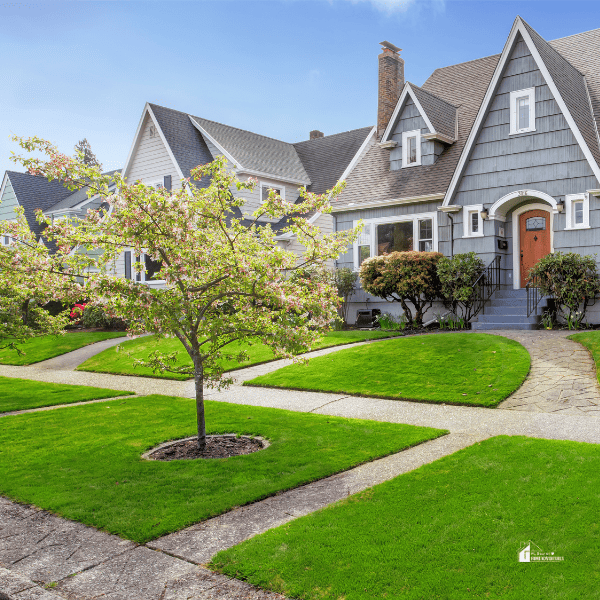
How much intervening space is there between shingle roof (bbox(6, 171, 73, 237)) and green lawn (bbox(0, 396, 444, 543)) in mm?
24029

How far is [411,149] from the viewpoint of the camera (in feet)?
63.2

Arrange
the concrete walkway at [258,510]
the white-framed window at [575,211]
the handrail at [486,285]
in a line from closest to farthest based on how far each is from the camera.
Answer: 1. the concrete walkway at [258,510]
2. the white-framed window at [575,211]
3. the handrail at [486,285]

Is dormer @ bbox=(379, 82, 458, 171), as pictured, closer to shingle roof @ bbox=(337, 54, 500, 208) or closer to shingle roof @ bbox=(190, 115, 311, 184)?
shingle roof @ bbox=(337, 54, 500, 208)

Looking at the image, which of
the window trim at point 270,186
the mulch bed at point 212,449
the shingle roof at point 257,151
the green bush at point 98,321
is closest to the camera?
the mulch bed at point 212,449

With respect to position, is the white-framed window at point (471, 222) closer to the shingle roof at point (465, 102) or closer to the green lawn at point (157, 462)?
the shingle roof at point (465, 102)

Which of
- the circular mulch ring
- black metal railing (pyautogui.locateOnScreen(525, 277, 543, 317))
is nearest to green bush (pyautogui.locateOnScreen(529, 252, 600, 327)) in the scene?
black metal railing (pyautogui.locateOnScreen(525, 277, 543, 317))

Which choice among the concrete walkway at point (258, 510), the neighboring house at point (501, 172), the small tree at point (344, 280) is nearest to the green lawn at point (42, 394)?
the concrete walkway at point (258, 510)

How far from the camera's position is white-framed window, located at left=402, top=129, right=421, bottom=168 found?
62.2 ft

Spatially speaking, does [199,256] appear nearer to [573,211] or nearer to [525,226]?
[573,211]

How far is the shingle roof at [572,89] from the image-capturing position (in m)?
14.8

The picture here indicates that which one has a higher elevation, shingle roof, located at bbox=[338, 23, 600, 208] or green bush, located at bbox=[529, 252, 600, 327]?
shingle roof, located at bbox=[338, 23, 600, 208]

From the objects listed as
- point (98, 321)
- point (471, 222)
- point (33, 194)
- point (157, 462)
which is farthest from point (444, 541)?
point (33, 194)

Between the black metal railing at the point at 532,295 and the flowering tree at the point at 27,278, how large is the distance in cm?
1115

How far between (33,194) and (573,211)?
26781 mm
